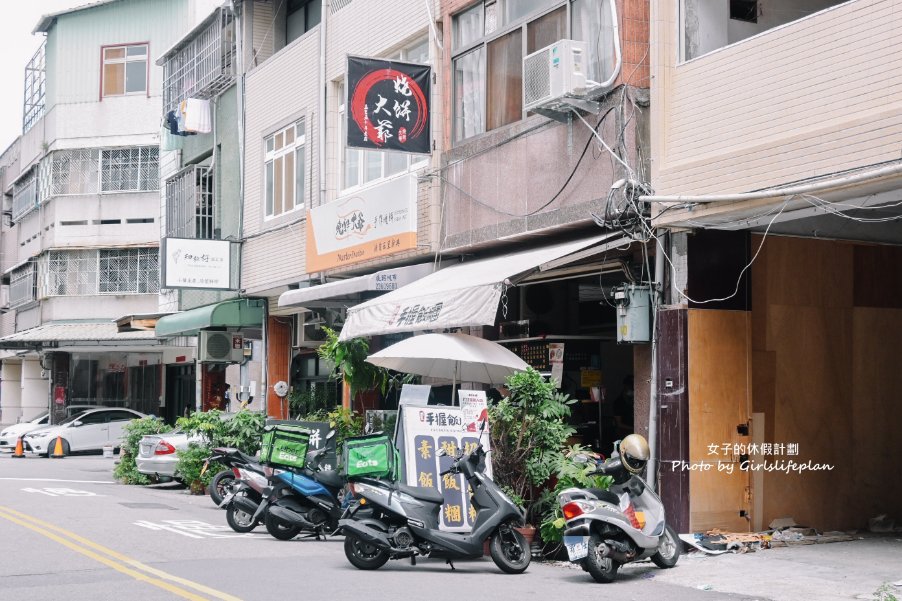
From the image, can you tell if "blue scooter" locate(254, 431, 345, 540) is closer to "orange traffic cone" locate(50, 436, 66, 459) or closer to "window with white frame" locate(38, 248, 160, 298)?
"orange traffic cone" locate(50, 436, 66, 459)

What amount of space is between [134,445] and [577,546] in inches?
585

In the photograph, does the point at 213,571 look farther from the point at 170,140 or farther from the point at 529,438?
the point at 170,140

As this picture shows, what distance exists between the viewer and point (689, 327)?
12.3 m

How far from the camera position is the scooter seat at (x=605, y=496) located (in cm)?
1074

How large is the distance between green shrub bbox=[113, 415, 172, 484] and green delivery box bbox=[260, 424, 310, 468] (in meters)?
9.98

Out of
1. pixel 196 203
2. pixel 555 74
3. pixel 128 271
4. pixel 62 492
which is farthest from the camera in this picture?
pixel 128 271

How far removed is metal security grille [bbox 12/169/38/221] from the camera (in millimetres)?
46219

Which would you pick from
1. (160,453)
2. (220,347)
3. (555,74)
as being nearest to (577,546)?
(555,74)

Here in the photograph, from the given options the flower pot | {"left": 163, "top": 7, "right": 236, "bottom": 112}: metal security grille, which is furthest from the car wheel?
{"left": 163, "top": 7, "right": 236, "bottom": 112}: metal security grille

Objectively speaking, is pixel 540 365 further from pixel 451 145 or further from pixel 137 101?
pixel 137 101

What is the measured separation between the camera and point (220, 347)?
2545 centimetres

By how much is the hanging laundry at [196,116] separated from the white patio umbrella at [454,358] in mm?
13223

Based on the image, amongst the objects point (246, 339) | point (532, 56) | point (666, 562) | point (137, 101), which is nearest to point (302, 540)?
point (666, 562)

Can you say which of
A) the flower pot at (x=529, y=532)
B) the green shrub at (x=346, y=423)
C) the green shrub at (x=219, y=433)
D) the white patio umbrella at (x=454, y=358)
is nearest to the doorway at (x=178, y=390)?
the green shrub at (x=219, y=433)
